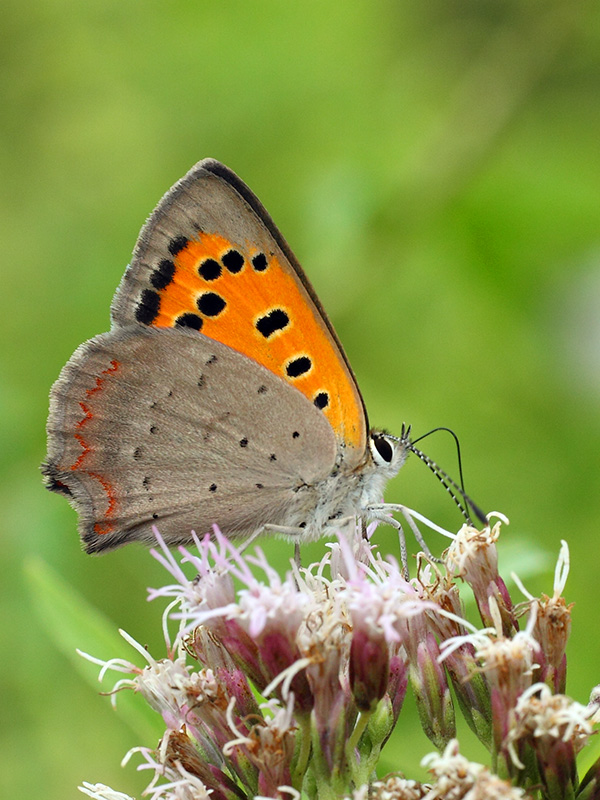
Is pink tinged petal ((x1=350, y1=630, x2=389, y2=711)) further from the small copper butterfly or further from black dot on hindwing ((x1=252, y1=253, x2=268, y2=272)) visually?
black dot on hindwing ((x1=252, y1=253, x2=268, y2=272))

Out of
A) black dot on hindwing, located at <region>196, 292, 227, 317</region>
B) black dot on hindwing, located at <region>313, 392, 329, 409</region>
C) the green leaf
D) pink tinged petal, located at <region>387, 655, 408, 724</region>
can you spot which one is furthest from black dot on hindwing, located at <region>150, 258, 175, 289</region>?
pink tinged petal, located at <region>387, 655, 408, 724</region>

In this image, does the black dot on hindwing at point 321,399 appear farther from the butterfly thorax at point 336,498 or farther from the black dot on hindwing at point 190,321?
the black dot on hindwing at point 190,321

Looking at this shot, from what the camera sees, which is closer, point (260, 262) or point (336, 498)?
point (260, 262)

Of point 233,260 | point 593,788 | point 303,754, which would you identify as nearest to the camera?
point 593,788

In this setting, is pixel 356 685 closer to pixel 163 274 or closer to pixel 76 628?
pixel 76 628

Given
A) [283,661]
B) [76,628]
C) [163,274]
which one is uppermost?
[163,274]


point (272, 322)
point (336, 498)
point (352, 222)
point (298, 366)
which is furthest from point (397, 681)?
point (352, 222)

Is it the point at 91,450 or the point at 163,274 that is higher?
the point at 163,274
